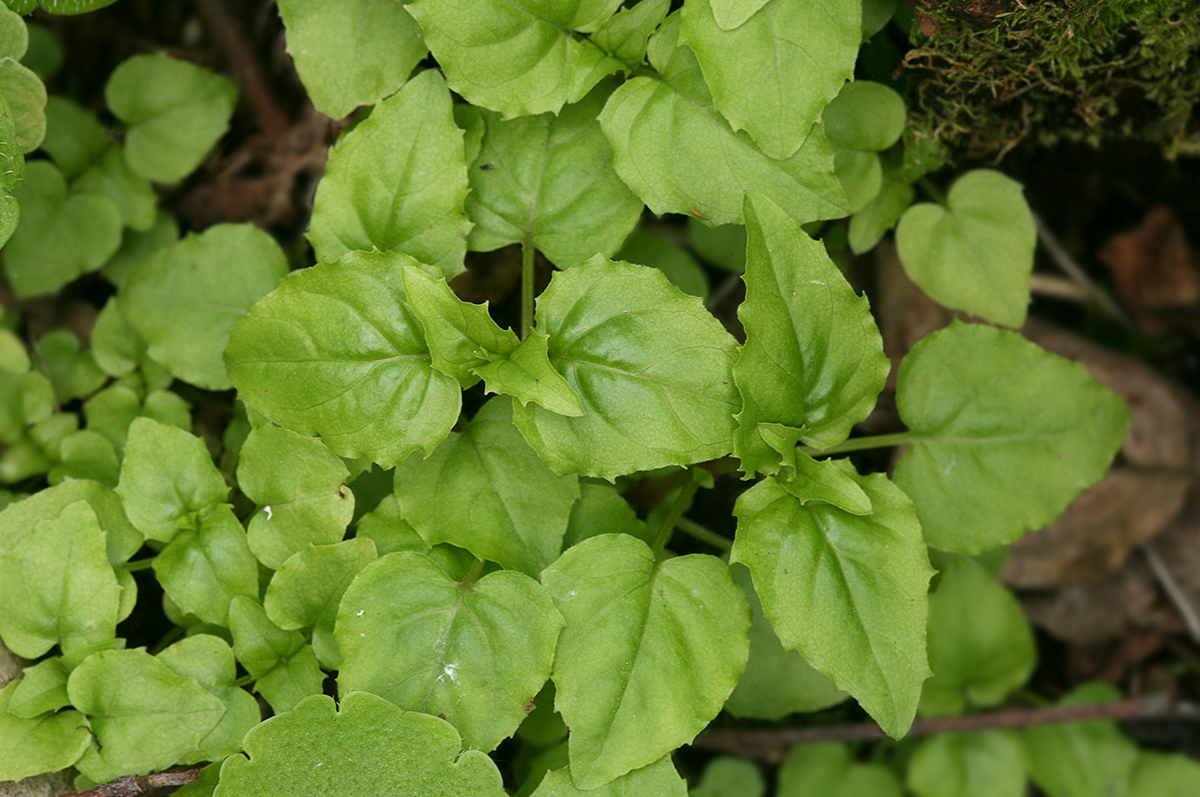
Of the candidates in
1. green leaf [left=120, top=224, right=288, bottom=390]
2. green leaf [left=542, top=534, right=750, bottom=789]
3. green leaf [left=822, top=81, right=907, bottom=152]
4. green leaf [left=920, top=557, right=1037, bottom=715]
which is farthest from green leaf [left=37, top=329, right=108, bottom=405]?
green leaf [left=920, top=557, right=1037, bottom=715]

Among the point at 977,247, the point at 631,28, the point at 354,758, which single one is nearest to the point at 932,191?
the point at 977,247

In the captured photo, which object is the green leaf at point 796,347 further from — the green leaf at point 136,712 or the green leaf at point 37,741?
the green leaf at point 37,741

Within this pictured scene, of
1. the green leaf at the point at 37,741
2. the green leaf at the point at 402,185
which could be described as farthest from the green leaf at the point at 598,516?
the green leaf at the point at 37,741

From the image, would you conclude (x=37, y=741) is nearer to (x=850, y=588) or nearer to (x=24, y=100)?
(x=24, y=100)

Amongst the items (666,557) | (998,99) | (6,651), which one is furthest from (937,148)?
(6,651)

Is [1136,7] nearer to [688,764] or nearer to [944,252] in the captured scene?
[944,252]
